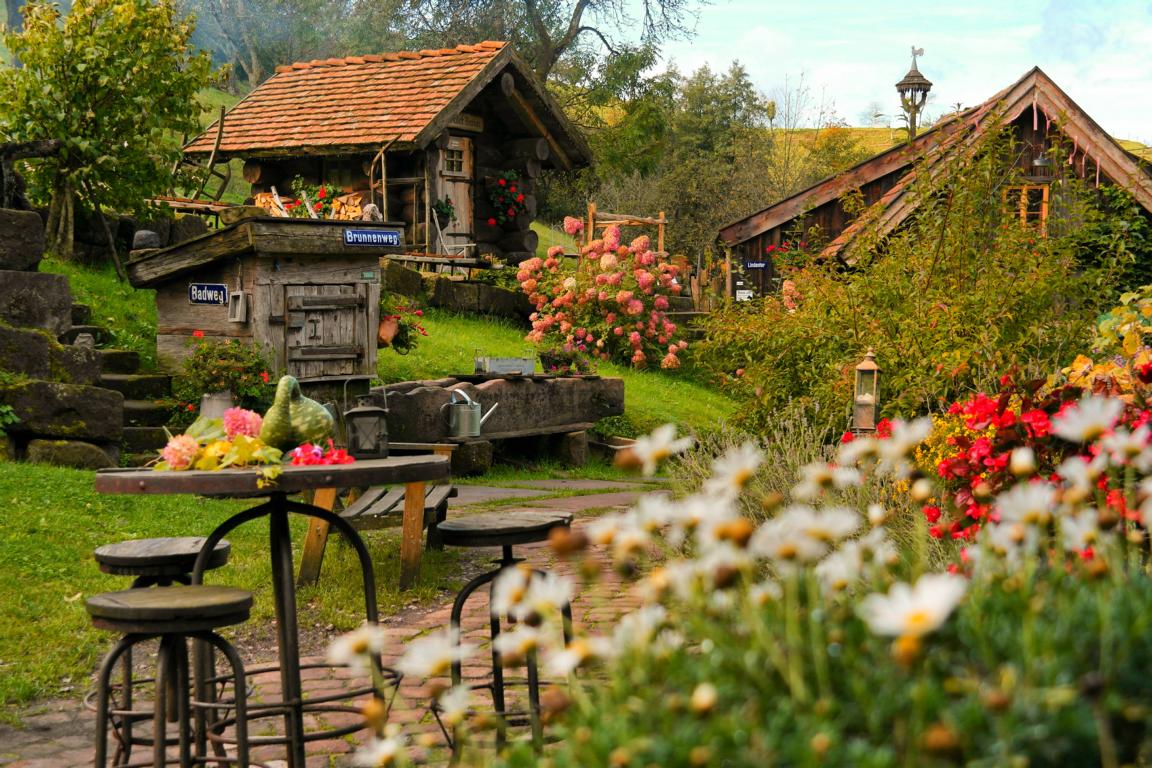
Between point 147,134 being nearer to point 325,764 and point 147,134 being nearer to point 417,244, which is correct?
point 417,244

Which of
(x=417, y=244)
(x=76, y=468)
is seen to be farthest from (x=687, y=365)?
(x=76, y=468)

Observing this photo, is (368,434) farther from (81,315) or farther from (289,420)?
(81,315)

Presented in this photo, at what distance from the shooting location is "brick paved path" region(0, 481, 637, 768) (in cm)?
453

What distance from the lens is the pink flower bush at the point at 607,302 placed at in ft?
61.8

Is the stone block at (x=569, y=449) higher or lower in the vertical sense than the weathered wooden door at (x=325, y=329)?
lower

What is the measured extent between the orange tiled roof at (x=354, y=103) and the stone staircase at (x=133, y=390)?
7.37 meters

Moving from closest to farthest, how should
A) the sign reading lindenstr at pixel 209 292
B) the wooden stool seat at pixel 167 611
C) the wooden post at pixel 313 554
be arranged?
the wooden stool seat at pixel 167 611, the wooden post at pixel 313 554, the sign reading lindenstr at pixel 209 292

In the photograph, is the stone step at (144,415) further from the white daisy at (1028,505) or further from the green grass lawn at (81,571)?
the white daisy at (1028,505)

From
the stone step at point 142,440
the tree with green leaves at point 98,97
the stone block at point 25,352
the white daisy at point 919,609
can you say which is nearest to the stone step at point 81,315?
the tree with green leaves at point 98,97

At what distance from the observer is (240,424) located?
4.19m

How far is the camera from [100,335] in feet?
42.8

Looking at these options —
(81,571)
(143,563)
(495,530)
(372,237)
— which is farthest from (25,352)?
(495,530)

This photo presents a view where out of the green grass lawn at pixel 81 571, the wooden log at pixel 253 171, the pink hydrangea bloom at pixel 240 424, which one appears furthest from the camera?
the wooden log at pixel 253 171

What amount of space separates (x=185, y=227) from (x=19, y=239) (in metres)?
5.76
